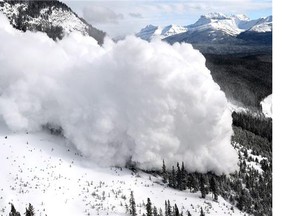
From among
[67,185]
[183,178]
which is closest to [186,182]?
[183,178]

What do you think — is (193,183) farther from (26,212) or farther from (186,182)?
(26,212)

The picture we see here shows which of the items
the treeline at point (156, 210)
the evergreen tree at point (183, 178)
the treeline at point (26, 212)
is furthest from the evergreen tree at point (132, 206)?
the evergreen tree at point (183, 178)

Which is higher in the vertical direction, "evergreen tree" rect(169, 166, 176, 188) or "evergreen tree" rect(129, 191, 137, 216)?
"evergreen tree" rect(169, 166, 176, 188)

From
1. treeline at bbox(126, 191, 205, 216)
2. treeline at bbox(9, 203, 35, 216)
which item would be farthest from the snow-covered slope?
treeline at bbox(9, 203, 35, 216)

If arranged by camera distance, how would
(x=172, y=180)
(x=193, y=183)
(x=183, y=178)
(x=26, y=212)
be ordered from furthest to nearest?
(x=183, y=178), (x=193, y=183), (x=172, y=180), (x=26, y=212)

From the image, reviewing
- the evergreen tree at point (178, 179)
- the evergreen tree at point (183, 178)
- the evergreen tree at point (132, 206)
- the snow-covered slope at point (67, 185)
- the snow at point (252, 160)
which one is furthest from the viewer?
the snow at point (252, 160)

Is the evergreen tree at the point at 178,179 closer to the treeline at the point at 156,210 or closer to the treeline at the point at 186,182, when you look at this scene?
the treeline at the point at 186,182

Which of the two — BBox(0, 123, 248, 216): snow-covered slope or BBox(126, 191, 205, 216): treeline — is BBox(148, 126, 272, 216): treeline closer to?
BBox(0, 123, 248, 216): snow-covered slope

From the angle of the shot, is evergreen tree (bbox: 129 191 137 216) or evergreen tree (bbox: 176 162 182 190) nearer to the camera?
evergreen tree (bbox: 129 191 137 216)
